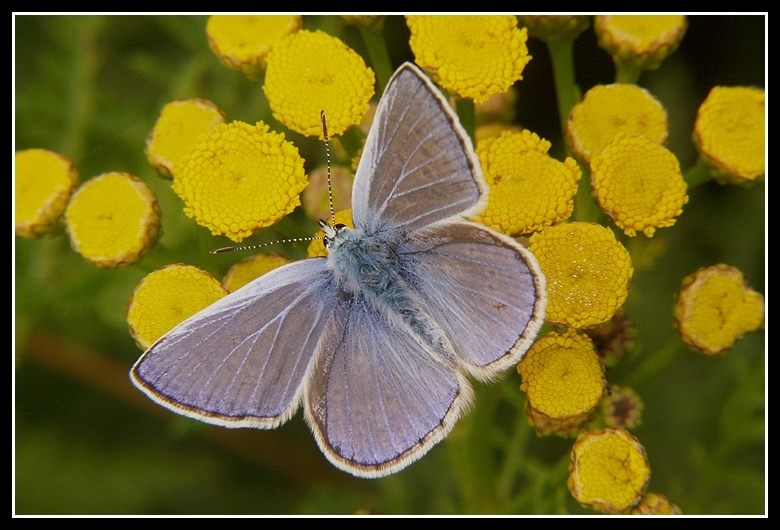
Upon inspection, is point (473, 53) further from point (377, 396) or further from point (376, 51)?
point (377, 396)

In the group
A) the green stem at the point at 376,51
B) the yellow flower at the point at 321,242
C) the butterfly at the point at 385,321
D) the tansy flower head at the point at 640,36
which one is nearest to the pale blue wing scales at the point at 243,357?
the butterfly at the point at 385,321

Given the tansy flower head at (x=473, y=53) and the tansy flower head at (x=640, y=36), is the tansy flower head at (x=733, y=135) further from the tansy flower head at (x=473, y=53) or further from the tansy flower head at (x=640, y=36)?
the tansy flower head at (x=473, y=53)

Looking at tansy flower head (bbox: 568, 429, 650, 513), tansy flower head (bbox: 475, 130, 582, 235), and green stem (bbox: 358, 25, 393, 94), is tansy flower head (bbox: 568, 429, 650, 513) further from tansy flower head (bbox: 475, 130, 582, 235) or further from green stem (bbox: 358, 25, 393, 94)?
green stem (bbox: 358, 25, 393, 94)

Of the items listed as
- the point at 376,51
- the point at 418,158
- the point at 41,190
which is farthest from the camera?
the point at 41,190

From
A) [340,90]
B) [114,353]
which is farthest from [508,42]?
[114,353]

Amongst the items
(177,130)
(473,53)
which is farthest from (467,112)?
(177,130)

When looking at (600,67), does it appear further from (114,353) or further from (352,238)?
(114,353)

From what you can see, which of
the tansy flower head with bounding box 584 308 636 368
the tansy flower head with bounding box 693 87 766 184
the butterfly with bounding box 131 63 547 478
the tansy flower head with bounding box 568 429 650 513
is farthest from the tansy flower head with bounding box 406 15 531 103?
the tansy flower head with bounding box 568 429 650 513
